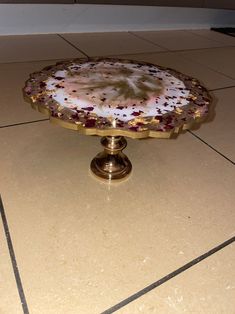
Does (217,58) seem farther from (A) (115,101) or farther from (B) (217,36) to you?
(A) (115,101)

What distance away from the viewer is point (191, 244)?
42cm

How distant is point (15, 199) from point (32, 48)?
0.89m

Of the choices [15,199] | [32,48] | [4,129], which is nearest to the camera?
[15,199]

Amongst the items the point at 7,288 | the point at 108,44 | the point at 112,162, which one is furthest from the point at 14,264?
the point at 108,44

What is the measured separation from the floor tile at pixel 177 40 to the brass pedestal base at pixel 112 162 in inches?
40.3

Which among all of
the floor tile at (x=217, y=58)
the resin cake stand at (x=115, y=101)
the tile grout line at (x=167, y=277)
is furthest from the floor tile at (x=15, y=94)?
the floor tile at (x=217, y=58)

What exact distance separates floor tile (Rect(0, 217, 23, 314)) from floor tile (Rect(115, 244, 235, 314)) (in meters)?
0.12

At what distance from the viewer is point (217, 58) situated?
4.37 ft

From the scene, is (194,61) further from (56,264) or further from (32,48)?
(56,264)

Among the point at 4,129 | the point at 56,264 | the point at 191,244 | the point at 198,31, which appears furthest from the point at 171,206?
the point at 198,31

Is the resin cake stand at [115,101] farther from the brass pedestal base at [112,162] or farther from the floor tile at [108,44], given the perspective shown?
the floor tile at [108,44]

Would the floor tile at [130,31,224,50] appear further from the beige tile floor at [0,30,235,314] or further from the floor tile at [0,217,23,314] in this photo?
the floor tile at [0,217,23,314]

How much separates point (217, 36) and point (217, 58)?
0.57 metres

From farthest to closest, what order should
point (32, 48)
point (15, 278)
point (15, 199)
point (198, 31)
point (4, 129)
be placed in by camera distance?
point (198, 31), point (32, 48), point (4, 129), point (15, 199), point (15, 278)
